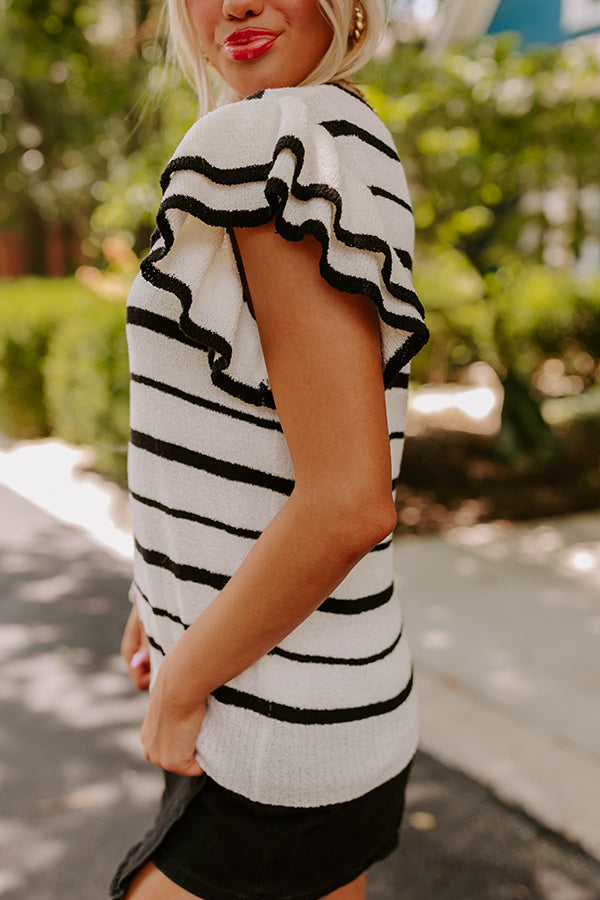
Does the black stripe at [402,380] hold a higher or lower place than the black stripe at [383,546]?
higher

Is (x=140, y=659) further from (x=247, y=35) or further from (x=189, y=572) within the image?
(x=247, y=35)

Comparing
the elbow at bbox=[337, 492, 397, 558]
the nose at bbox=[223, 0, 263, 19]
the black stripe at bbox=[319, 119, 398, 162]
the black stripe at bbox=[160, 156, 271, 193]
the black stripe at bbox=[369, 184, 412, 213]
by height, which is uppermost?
the nose at bbox=[223, 0, 263, 19]

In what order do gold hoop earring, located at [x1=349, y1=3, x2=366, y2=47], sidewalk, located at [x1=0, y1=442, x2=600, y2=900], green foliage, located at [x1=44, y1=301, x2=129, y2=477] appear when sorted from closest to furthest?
gold hoop earring, located at [x1=349, y1=3, x2=366, y2=47] → sidewalk, located at [x1=0, y1=442, x2=600, y2=900] → green foliage, located at [x1=44, y1=301, x2=129, y2=477]

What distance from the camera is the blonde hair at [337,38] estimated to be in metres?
1.02

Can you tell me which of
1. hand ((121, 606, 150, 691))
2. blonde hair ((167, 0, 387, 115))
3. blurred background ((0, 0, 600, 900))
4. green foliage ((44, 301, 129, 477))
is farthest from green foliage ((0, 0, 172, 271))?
hand ((121, 606, 150, 691))

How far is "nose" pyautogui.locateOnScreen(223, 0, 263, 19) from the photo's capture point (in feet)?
3.28

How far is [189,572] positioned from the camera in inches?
40.6

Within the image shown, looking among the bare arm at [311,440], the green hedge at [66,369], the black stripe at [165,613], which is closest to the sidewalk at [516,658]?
the black stripe at [165,613]

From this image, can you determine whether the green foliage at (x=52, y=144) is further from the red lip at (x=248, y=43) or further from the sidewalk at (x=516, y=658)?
the red lip at (x=248, y=43)

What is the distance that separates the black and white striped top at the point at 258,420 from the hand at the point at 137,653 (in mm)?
149

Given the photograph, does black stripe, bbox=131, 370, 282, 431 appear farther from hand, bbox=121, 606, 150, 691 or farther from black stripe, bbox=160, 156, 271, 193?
hand, bbox=121, 606, 150, 691

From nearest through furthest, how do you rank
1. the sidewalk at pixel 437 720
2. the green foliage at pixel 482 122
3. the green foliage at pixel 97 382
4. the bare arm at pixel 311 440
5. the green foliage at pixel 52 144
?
the bare arm at pixel 311 440 → the sidewalk at pixel 437 720 → the green foliage at pixel 482 122 → the green foliage at pixel 97 382 → the green foliage at pixel 52 144

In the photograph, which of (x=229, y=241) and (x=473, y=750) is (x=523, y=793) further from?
(x=229, y=241)

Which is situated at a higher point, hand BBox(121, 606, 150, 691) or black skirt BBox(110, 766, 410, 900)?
hand BBox(121, 606, 150, 691)
